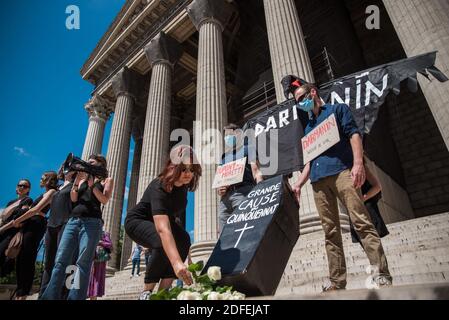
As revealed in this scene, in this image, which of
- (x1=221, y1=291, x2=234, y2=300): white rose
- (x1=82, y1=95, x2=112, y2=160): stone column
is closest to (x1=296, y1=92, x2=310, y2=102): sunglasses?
(x1=221, y1=291, x2=234, y2=300): white rose

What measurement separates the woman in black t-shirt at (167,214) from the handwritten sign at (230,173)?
1.98m

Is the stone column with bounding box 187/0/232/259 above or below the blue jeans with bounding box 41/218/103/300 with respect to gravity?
above

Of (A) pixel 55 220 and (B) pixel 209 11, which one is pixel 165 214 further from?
(B) pixel 209 11

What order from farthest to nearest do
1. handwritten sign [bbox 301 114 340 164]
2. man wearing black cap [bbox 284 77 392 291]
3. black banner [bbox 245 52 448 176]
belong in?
black banner [bbox 245 52 448 176], handwritten sign [bbox 301 114 340 164], man wearing black cap [bbox 284 77 392 291]

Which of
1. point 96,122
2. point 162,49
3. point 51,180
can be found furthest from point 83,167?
point 96,122

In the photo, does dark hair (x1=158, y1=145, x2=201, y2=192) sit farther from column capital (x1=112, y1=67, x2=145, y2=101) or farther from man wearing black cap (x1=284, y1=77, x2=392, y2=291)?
column capital (x1=112, y1=67, x2=145, y2=101)

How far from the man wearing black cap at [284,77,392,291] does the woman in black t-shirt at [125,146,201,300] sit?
1427 millimetres

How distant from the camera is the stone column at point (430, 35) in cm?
626

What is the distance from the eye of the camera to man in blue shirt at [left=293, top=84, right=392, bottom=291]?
2699 millimetres

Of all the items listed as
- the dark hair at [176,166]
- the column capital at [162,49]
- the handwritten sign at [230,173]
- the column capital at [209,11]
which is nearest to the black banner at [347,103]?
the handwritten sign at [230,173]

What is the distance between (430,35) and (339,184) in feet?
21.7

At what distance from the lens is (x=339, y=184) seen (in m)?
2.97

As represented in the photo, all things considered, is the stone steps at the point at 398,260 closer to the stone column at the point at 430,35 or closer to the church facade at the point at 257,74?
the church facade at the point at 257,74
